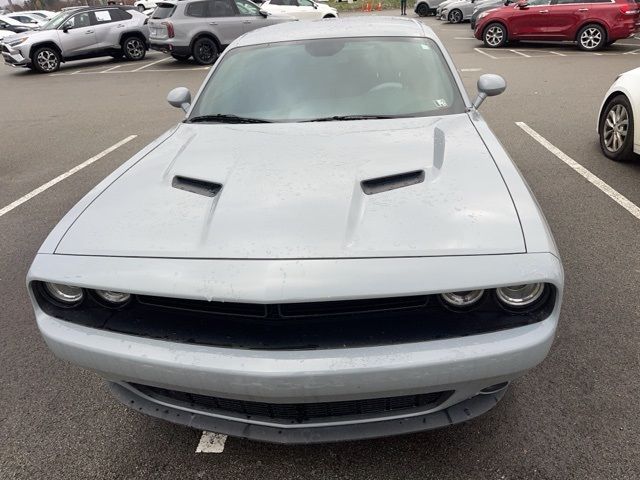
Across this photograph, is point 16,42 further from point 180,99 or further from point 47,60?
point 180,99

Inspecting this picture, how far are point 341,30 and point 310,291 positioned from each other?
Result: 246cm

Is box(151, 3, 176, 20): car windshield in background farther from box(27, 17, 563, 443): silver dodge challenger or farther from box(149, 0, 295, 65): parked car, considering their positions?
box(27, 17, 563, 443): silver dodge challenger

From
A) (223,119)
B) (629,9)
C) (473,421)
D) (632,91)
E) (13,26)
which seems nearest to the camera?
(473,421)

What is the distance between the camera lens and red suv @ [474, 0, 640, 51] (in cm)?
1248

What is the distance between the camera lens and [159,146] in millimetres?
2852

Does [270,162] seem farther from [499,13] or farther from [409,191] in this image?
[499,13]

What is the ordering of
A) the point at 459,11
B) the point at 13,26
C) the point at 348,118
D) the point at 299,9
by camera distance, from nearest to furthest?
the point at 348,118 < the point at 299,9 < the point at 459,11 < the point at 13,26

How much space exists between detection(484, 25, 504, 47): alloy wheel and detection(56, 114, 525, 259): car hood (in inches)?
543

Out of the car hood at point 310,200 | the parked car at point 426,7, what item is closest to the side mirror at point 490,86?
the car hood at point 310,200

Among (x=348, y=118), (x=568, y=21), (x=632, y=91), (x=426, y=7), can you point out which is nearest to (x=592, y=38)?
(x=568, y=21)

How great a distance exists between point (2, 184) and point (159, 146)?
13.0 feet

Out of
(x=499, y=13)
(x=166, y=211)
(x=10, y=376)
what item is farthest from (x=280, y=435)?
(x=499, y=13)

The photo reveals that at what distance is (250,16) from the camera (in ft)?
46.0

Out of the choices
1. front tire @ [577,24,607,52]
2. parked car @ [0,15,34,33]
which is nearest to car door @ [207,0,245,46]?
front tire @ [577,24,607,52]
